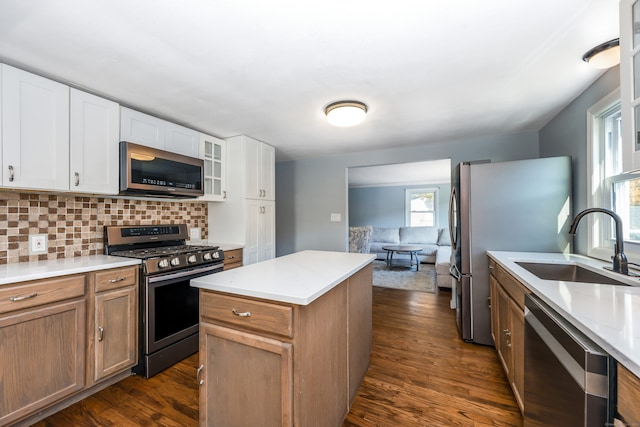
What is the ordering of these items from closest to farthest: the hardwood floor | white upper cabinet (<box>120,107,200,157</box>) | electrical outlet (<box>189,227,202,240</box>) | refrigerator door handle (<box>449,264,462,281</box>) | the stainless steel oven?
the hardwood floor, the stainless steel oven, white upper cabinet (<box>120,107,200,157</box>), refrigerator door handle (<box>449,264,462,281</box>), electrical outlet (<box>189,227,202,240</box>)

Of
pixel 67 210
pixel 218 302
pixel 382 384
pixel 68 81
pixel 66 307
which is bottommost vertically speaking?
pixel 382 384

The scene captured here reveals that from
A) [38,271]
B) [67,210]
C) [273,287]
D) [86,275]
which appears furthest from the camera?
[67,210]

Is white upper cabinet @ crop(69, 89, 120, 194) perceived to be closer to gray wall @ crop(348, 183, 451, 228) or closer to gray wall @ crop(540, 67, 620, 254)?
gray wall @ crop(540, 67, 620, 254)

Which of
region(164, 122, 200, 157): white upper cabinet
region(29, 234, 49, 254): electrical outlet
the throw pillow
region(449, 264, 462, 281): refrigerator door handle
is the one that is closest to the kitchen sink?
region(449, 264, 462, 281): refrigerator door handle

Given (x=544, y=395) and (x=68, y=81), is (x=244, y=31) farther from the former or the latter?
(x=544, y=395)

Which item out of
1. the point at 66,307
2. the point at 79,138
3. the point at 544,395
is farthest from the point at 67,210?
the point at 544,395

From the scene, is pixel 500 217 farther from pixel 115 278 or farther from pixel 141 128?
pixel 141 128

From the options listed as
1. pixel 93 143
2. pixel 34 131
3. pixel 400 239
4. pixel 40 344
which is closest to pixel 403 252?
pixel 400 239

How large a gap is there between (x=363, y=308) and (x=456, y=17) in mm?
1794

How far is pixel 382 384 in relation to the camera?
185 cm

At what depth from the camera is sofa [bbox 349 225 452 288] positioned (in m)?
6.25

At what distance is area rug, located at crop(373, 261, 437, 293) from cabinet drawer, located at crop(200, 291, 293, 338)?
356 centimetres

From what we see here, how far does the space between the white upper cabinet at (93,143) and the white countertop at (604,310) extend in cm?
285

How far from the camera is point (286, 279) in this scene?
1311 millimetres
